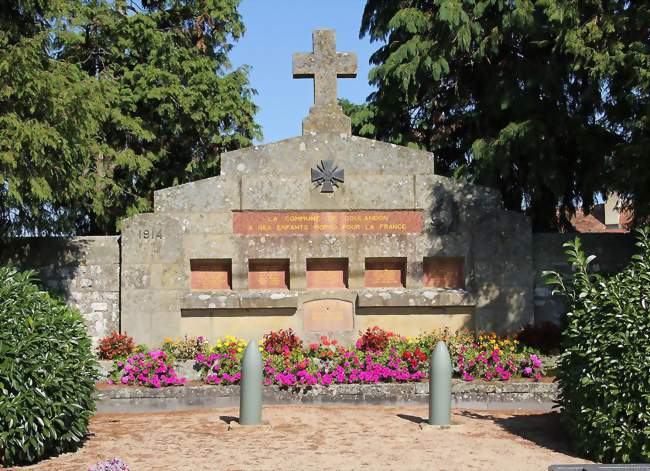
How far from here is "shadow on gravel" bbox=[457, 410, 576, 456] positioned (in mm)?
8828

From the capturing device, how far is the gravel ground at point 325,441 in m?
8.00

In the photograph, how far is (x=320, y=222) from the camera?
13492 mm

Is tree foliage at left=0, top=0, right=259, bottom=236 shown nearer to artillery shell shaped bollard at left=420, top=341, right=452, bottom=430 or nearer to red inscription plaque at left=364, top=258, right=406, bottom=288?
red inscription plaque at left=364, top=258, right=406, bottom=288

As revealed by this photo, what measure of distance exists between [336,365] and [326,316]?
1979 millimetres

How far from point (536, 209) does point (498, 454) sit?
32.0 feet

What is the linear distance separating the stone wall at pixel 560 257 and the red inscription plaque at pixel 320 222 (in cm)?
221

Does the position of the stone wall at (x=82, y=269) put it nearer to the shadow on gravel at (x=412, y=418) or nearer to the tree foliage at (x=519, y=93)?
the shadow on gravel at (x=412, y=418)

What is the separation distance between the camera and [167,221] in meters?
13.3

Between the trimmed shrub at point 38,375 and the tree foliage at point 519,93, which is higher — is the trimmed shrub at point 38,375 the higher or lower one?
the lower one

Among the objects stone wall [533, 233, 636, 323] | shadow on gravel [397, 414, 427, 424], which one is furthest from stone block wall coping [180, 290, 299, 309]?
stone wall [533, 233, 636, 323]

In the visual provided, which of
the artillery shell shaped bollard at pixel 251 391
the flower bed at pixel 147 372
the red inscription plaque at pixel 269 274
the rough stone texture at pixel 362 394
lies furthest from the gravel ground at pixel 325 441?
the red inscription plaque at pixel 269 274

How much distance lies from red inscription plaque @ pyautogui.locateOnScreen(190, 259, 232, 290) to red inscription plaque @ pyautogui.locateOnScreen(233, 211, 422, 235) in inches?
26.1

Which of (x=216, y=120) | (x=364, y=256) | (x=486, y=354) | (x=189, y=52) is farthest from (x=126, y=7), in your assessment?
(x=486, y=354)

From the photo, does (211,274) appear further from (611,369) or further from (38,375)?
(611,369)
